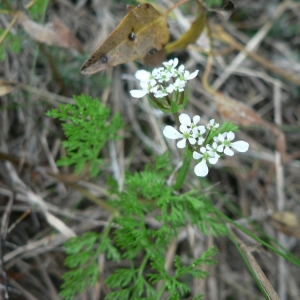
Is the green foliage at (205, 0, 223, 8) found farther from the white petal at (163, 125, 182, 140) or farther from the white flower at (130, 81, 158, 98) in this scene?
the white petal at (163, 125, 182, 140)

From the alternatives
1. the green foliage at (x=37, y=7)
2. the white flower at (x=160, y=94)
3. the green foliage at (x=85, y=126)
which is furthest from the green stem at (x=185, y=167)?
the green foliage at (x=37, y=7)

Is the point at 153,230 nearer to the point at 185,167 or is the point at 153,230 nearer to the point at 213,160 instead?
the point at 185,167

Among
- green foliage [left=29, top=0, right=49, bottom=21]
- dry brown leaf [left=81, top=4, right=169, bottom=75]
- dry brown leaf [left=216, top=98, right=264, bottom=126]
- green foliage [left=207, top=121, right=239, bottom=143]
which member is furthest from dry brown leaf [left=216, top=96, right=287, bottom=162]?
green foliage [left=29, top=0, right=49, bottom=21]

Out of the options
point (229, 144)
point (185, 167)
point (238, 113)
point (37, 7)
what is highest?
point (37, 7)

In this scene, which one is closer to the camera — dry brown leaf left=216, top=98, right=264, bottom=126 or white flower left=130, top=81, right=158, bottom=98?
white flower left=130, top=81, right=158, bottom=98

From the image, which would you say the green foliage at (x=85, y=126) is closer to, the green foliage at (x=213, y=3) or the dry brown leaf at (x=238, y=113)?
the dry brown leaf at (x=238, y=113)

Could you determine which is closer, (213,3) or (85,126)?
(85,126)

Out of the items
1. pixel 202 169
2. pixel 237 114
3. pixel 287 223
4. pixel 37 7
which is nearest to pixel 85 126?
pixel 202 169
